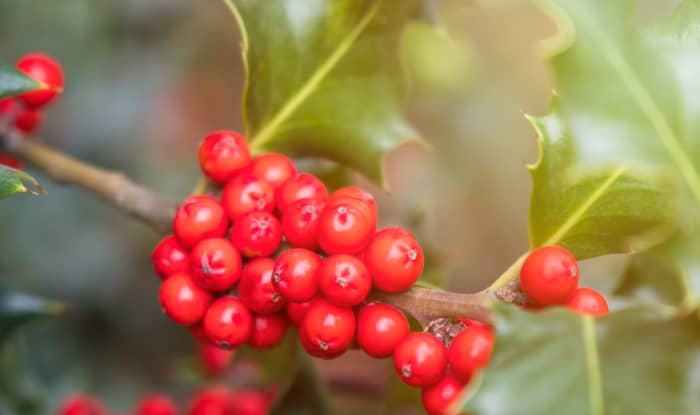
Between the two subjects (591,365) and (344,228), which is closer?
(591,365)

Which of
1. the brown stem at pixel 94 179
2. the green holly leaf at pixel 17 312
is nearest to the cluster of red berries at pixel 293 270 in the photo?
the brown stem at pixel 94 179

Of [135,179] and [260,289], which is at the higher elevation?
[135,179]

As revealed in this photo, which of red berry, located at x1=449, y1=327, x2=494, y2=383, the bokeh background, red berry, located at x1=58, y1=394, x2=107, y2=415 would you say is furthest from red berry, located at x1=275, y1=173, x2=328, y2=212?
red berry, located at x1=58, y1=394, x2=107, y2=415

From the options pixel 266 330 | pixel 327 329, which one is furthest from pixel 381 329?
pixel 266 330

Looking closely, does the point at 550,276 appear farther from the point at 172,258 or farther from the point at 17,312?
the point at 17,312

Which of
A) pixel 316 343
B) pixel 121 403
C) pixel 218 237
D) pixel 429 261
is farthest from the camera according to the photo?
pixel 121 403

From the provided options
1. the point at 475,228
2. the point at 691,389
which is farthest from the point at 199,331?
the point at 475,228

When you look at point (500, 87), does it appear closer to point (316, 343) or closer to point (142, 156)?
point (142, 156)
